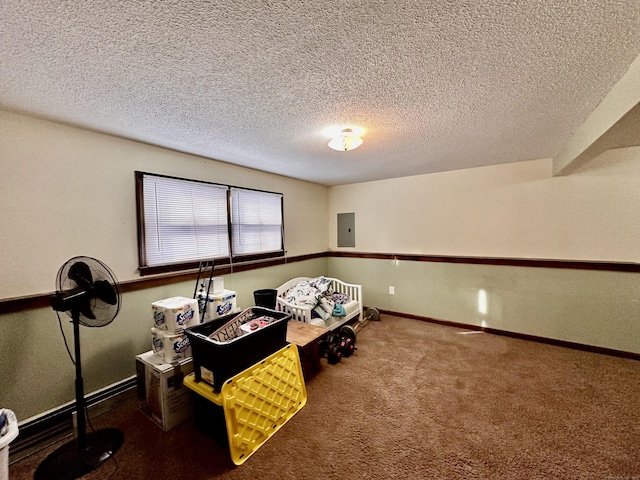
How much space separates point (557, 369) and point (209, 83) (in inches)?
151

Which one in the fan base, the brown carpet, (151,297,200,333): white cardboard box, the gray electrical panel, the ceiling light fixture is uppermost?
the ceiling light fixture

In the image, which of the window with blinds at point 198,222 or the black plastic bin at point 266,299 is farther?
the black plastic bin at point 266,299

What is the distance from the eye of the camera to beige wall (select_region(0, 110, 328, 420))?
1.71m

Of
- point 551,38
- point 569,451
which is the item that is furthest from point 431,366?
point 551,38

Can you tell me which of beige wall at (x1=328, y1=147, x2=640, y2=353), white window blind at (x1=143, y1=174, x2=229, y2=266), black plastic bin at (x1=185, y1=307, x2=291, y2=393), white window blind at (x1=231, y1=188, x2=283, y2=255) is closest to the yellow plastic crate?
black plastic bin at (x1=185, y1=307, x2=291, y2=393)

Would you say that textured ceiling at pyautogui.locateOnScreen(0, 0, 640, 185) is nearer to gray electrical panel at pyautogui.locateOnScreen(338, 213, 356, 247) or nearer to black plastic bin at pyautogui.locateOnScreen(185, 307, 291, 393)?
black plastic bin at pyautogui.locateOnScreen(185, 307, 291, 393)

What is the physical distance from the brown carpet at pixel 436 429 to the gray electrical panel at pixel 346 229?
227 cm

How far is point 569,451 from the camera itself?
5.17 ft

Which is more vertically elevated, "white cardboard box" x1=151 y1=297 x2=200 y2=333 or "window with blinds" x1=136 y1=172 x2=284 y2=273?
"window with blinds" x1=136 y1=172 x2=284 y2=273

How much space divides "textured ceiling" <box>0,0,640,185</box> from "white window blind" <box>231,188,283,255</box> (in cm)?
109

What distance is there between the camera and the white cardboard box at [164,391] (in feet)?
5.98

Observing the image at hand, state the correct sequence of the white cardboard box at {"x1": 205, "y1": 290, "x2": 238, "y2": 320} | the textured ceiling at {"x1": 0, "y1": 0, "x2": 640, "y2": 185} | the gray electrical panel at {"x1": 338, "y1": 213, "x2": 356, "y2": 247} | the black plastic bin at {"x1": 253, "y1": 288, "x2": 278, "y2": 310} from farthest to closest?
1. the gray electrical panel at {"x1": 338, "y1": 213, "x2": 356, "y2": 247}
2. the black plastic bin at {"x1": 253, "y1": 288, "x2": 278, "y2": 310}
3. the white cardboard box at {"x1": 205, "y1": 290, "x2": 238, "y2": 320}
4. the textured ceiling at {"x1": 0, "y1": 0, "x2": 640, "y2": 185}

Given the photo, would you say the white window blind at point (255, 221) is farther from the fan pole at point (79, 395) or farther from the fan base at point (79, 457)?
the fan base at point (79, 457)

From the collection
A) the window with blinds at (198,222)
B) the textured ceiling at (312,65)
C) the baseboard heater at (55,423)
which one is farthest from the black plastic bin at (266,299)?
the textured ceiling at (312,65)
